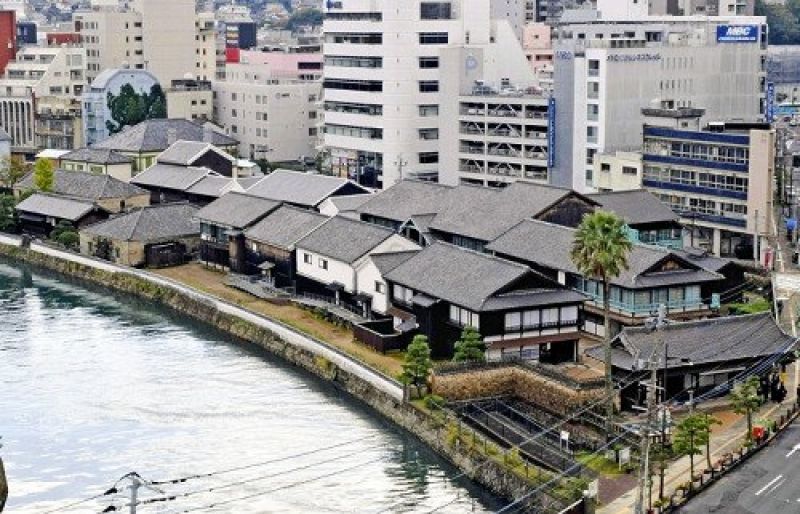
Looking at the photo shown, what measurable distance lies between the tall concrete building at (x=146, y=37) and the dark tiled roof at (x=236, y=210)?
36963mm

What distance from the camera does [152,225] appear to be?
59500 mm

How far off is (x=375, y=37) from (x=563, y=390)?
40.9 m

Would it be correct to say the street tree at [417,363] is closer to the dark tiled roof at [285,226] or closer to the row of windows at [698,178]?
the dark tiled roof at [285,226]

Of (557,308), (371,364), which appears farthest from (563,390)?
(371,364)

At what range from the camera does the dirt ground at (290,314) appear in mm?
40906

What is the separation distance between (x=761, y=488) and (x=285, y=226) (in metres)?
28.5

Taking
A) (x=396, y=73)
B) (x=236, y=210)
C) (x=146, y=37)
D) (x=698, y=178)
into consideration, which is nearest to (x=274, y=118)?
(x=146, y=37)

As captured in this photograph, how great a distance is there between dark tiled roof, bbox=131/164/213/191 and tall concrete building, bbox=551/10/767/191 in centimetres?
1861

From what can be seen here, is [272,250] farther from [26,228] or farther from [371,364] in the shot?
[26,228]

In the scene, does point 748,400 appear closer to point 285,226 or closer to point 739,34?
point 285,226

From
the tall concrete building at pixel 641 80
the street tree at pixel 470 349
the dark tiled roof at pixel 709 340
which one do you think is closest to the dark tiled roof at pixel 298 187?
the tall concrete building at pixel 641 80

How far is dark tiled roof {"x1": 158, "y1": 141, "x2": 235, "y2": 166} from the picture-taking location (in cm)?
7088

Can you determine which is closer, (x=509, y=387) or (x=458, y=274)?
(x=509, y=387)

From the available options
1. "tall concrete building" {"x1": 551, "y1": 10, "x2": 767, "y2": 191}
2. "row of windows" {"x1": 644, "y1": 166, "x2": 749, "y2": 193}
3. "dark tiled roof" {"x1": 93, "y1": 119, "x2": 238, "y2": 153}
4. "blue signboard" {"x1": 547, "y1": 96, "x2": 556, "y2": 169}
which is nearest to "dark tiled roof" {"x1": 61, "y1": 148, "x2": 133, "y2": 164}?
"dark tiled roof" {"x1": 93, "y1": 119, "x2": 238, "y2": 153}
